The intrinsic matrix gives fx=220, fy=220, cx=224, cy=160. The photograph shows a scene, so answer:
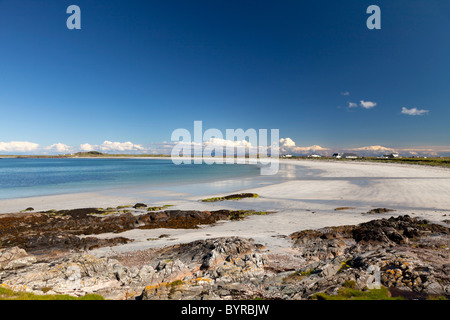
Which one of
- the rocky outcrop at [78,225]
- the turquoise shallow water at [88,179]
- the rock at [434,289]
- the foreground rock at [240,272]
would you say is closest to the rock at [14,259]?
the foreground rock at [240,272]

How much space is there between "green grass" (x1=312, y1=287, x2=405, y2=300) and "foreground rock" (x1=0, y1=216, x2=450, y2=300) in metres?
0.20

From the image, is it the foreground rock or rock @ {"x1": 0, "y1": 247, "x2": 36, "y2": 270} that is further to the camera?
rock @ {"x1": 0, "y1": 247, "x2": 36, "y2": 270}

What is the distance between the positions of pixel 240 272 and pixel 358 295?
3656mm

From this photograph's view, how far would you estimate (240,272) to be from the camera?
793 centimetres

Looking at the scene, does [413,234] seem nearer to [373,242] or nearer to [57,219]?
[373,242]

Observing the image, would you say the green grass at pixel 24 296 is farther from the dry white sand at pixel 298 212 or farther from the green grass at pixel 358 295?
the green grass at pixel 358 295

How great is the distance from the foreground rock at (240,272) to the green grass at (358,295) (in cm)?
20

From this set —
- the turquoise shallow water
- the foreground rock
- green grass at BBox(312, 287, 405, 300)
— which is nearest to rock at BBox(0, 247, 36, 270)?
the foreground rock

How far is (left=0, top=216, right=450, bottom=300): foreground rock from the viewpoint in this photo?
6535mm

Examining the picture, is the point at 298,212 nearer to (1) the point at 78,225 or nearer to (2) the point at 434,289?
(2) the point at 434,289

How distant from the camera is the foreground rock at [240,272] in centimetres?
654

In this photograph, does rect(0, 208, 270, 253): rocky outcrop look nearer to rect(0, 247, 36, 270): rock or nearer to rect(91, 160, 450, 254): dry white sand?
rect(91, 160, 450, 254): dry white sand

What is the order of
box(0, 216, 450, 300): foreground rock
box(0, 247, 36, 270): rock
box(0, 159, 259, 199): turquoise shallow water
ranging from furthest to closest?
box(0, 159, 259, 199): turquoise shallow water → box(0, 247, 36, 270): rock → box(0, 216, 450, 300): foreground rock
